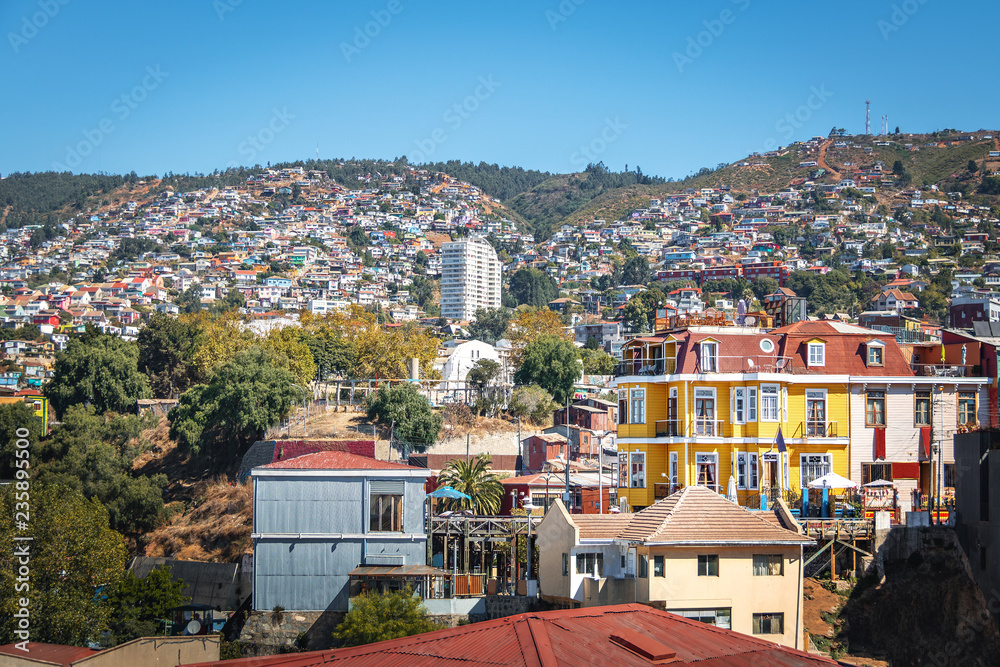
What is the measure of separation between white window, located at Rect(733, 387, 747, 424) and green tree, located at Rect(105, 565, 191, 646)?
2198 centimetres

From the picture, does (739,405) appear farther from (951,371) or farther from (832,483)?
(951,371)

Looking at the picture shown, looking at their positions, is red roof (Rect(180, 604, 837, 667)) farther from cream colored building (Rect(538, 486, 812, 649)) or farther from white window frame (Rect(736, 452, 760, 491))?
white window frame (Rect(736, 452, 760, 491))

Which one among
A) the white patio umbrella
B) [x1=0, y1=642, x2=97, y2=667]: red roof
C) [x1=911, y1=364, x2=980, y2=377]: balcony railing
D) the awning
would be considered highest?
[x1=911, y1=364, x2=980, y2=377]: balcony railing

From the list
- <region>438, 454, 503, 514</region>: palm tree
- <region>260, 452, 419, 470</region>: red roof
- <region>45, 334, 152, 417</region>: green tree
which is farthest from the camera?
<region>45, 334, 152, 417</region>: green tree

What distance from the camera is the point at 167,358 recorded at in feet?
309

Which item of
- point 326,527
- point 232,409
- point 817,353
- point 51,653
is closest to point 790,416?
point 817,353

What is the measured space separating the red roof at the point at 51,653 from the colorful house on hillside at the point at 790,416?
73.6 ft

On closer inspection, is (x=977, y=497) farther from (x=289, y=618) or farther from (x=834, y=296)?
(x=834, y=296)

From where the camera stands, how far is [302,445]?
4809cm

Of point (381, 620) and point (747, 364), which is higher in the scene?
point (747, 364)

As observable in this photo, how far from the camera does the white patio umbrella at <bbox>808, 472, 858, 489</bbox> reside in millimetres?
39156

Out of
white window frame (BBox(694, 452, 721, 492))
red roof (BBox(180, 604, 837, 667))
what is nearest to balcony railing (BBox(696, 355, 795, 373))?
white window frame (BBox(694, 452, 721, 492))

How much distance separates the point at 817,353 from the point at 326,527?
68.1ft

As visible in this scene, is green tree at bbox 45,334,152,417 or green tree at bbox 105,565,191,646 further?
green tree at bbox 45,334,152,417
